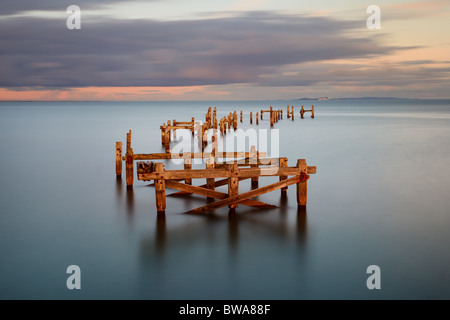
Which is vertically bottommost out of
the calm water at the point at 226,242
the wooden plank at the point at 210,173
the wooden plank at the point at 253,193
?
the calm water at the point at 226,242

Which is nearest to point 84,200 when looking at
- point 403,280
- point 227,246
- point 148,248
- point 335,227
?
point 148,248

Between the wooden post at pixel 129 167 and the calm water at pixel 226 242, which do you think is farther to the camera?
the wooden post at pixel 129 167

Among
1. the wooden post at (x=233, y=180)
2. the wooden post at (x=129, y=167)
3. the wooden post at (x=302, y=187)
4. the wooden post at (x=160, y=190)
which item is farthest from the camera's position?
the wooden post at (x=129, y=167)

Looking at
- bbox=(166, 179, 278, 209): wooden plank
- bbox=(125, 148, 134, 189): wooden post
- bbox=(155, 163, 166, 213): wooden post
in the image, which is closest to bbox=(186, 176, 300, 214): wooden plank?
bbox=(166, 179, 278, 209): wooden plank

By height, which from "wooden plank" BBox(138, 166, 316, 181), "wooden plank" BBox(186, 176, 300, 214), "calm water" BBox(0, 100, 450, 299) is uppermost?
"wooden plank" BBox(138, 166, 316, 181)

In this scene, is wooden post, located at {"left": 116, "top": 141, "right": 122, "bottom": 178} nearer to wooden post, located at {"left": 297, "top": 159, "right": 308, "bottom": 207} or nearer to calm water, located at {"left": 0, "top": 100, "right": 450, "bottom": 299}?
calm water, located at {"left": 0, "top": 100, "right": 450, "bottom": 299}

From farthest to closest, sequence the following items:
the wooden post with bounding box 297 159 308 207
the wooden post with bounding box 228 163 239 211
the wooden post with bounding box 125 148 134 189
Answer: the wooden post with bounding box 125 148 134 189
the wooden post with bounding box 297 159 308 207
the wooden post with bounding box 228 163 239 211

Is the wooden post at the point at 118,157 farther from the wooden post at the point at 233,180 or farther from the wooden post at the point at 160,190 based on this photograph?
the wooden post at the point at 233,180

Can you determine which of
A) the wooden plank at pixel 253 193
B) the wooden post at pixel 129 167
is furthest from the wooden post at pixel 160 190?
the wooden post at pixel 129 167

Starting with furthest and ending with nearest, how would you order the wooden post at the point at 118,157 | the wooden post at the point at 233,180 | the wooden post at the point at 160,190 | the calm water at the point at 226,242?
the wooden post at the point at 118,157 → the wooden post at the point at 233,180 → the wooden post at the point at 160,190 → the calm water at the point at 226,242

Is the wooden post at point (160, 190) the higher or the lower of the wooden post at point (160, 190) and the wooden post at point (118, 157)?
the lower

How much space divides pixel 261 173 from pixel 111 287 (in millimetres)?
4955

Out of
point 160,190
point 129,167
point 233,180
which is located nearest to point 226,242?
point 233,180

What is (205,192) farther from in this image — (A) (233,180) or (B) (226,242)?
(B) (226,242)
